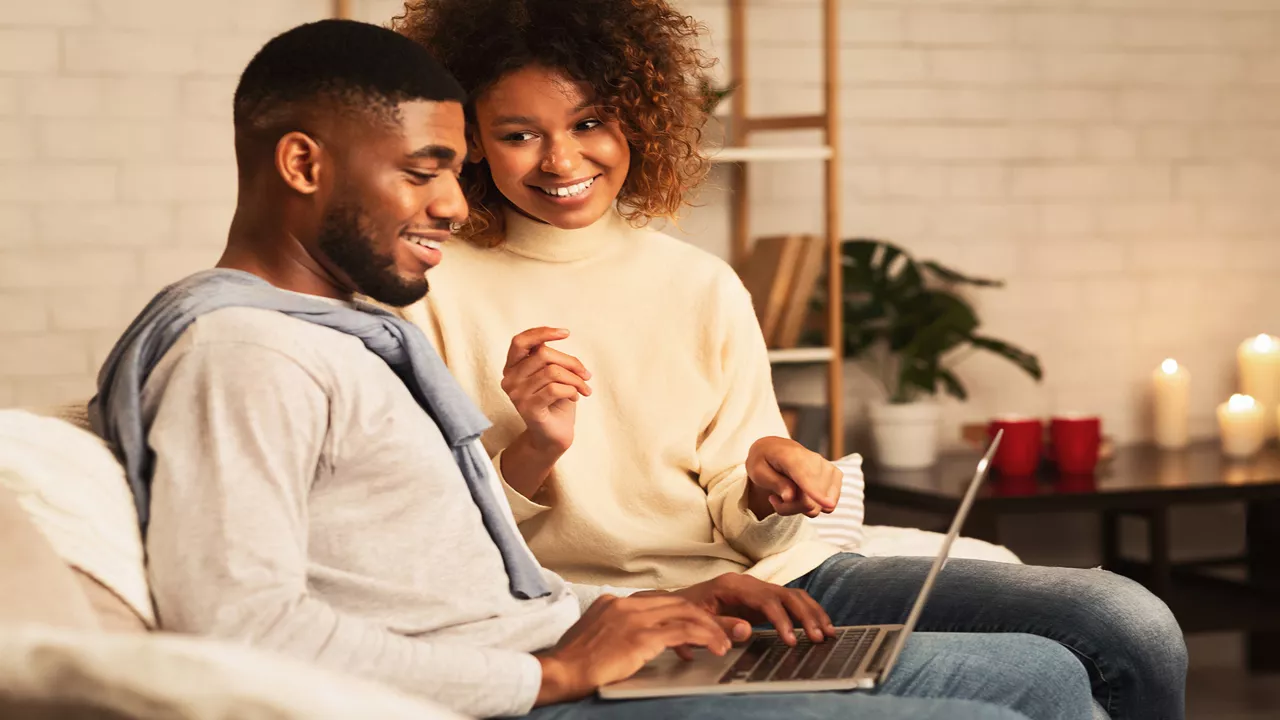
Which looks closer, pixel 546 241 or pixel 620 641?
pixel 620 641

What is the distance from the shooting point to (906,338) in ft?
11.6

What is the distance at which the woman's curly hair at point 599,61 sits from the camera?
5.75 feet

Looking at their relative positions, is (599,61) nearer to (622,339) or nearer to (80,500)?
(622,339)

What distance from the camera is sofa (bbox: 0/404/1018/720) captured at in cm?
67

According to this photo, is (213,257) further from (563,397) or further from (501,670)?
(501,670)

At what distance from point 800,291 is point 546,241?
153 cm

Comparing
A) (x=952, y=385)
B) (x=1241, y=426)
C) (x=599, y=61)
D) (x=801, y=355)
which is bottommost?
(x=1241, y=426)

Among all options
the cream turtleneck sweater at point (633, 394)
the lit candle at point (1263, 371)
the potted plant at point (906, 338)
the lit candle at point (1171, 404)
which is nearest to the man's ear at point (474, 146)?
the cream turtleneck sweater at point (633, 394)

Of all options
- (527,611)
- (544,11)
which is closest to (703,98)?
Result: (544,11)

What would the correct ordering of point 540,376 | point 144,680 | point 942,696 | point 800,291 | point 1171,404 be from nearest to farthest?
point 144,680
point 942,696
point 540,376
point 800,291
point 1171,404

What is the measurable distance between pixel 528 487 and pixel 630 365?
252 millimetres

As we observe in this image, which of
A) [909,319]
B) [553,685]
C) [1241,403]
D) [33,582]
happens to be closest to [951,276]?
[909,319]

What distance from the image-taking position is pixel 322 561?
3.63 feet

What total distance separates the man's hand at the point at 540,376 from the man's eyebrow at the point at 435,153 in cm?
32
